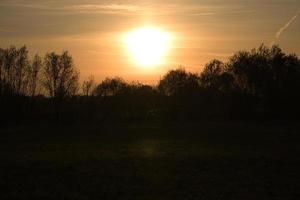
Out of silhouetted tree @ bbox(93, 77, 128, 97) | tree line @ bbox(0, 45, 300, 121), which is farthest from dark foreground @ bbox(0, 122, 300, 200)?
silhouetted tree @ bbox(93, 77, 128, 97)

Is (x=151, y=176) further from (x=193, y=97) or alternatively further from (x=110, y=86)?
(x=110, y=86)

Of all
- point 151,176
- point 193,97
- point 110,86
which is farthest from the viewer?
point 110,86

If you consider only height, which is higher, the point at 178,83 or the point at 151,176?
the point at 178,83

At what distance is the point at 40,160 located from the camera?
2705 cm

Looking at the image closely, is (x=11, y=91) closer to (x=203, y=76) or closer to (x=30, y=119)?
(x=30, y=119)

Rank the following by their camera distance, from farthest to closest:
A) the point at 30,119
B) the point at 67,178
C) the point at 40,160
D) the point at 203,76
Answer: the point at 203,76 < the point at 30,119 < the point at 40,160 < the point at 67,178

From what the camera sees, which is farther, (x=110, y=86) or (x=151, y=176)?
(x=110, y=86)

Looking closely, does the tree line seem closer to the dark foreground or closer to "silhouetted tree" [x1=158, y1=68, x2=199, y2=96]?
"silhouetted tree" [x1=158, y1=68, x2=199, y2=96]

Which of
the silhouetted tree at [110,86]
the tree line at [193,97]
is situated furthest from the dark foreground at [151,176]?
the silhouetted tree at [110,86]

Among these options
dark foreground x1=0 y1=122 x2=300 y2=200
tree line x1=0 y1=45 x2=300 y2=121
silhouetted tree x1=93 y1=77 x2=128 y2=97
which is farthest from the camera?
silhouetted tree x1=93 y1=77 x2=128 y2=97

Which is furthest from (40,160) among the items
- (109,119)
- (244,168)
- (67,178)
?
(109,119)

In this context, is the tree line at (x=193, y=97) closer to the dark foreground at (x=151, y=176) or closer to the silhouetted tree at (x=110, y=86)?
the silhouetted tree at (x=110, y=86)

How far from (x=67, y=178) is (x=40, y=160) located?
22.7ft

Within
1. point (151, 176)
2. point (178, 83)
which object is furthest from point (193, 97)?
point (151, 176)
